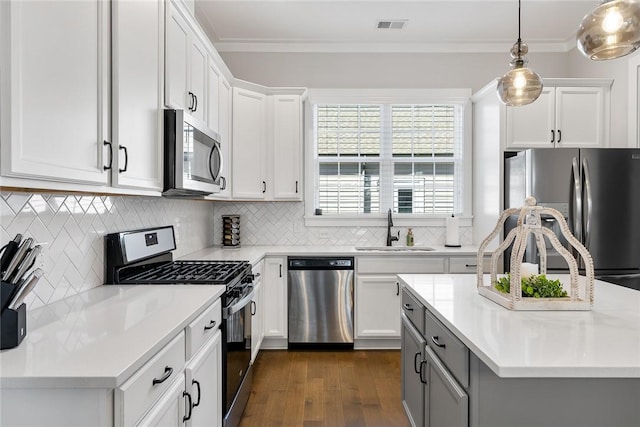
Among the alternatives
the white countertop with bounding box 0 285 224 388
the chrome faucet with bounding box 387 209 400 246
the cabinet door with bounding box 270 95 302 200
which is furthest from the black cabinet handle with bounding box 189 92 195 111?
the chrome faucet with bounding box 387 209 400 246

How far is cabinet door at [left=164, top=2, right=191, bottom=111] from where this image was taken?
2.11 meters

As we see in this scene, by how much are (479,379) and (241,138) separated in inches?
116

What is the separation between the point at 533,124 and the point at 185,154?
297cm

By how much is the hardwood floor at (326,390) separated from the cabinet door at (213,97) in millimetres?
1916

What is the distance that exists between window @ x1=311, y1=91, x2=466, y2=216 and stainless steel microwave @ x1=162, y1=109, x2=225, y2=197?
1.87 m

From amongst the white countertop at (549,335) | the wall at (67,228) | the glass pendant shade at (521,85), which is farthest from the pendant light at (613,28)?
the wall at (67,228)

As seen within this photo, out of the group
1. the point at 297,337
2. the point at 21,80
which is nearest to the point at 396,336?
the point at 297,337

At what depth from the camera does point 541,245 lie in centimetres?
168

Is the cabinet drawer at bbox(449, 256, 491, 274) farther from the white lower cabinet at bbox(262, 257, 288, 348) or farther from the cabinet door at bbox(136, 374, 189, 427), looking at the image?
the cabinet door at bbox(136, 374, 189, 427)

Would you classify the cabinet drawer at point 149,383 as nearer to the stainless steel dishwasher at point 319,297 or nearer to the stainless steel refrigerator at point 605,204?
the stainless steel dishwasher at point 319,297

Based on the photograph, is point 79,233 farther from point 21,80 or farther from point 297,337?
point 297,337

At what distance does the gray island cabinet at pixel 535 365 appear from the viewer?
108 centimetres

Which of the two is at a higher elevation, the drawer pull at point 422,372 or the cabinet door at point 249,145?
the cabinet door at point 249,145

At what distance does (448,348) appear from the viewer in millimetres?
1553
